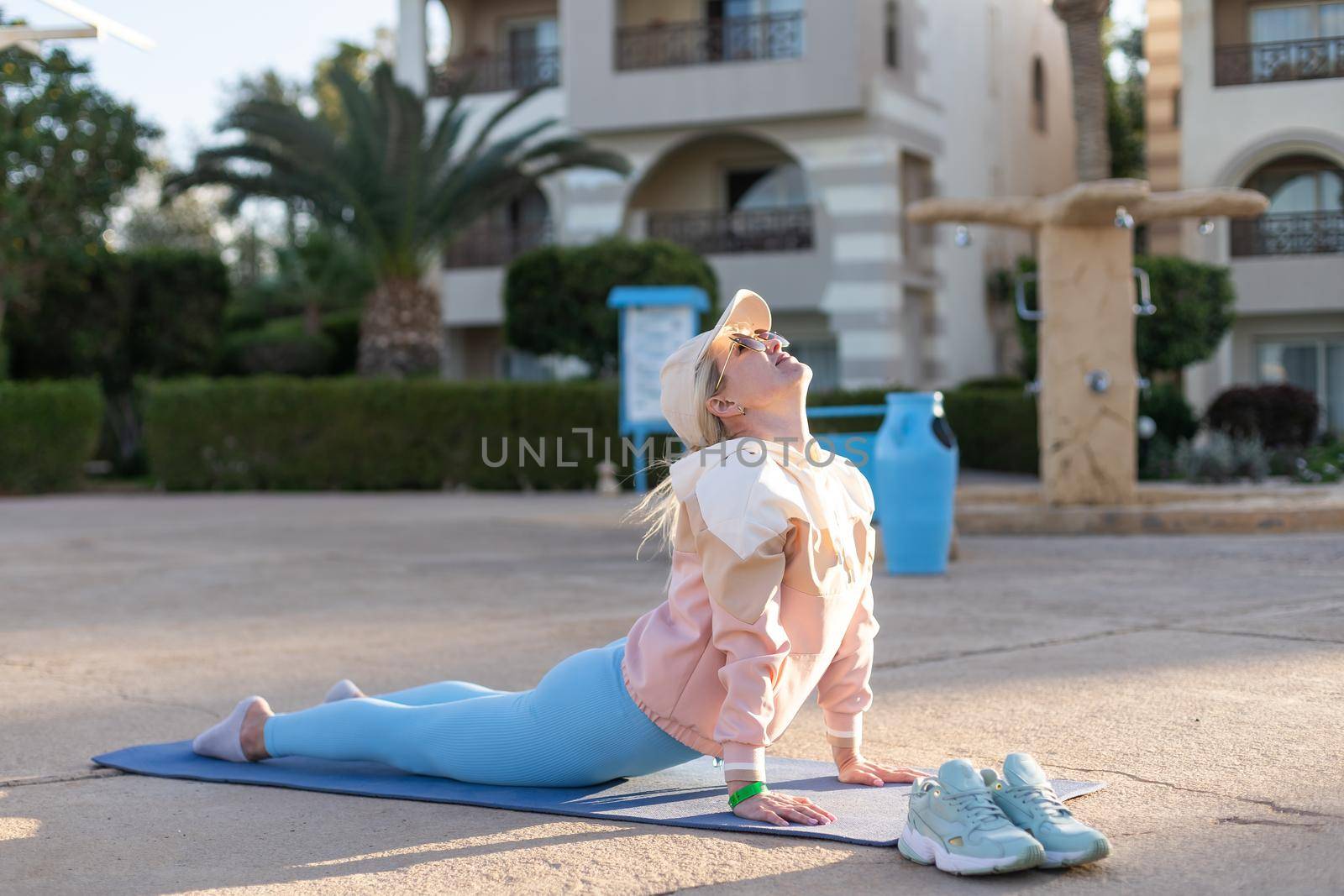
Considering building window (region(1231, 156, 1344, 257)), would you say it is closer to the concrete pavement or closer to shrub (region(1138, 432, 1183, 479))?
shrub (region(1138, 432, 1183, 479))

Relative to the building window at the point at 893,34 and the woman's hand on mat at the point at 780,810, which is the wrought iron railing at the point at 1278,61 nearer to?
the building window at the point at 893,34

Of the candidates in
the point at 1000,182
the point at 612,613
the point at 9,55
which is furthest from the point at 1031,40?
the point at 612,613

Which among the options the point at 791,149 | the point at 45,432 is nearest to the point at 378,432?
the point at 45,432

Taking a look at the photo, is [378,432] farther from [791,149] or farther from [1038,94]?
[1038,94]

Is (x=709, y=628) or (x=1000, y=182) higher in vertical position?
(x=1000, y=182)

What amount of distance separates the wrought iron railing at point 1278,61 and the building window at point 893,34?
5.34 meters

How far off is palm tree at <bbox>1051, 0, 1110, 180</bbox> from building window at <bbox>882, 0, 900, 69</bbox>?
4.23 meters

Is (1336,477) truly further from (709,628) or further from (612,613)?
(709,628)

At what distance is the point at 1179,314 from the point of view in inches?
792

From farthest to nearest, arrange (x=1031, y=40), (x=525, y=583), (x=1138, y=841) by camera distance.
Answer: (x=1031, y=40) → (x=525, y=583) → (x=1138, y=841)

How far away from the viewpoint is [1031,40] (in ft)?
101

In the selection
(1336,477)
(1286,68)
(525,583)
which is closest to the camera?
(525,583)

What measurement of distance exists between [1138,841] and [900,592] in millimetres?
4910

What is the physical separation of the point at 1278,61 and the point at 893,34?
644 centimetres
